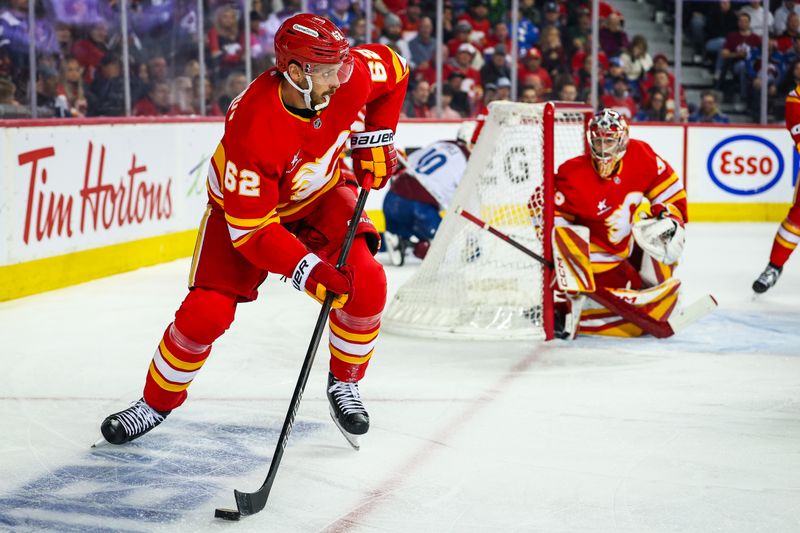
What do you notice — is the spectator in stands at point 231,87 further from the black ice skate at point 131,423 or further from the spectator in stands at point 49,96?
the black ice skate at point 131,423

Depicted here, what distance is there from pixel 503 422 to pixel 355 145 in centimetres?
84

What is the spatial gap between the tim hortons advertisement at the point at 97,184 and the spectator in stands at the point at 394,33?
74.2 inches

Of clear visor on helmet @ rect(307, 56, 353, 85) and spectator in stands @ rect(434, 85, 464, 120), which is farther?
spectator in stands @ rect(434, 85, 464, 120)

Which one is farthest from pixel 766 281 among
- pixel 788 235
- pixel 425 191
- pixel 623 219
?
pixel 425 191

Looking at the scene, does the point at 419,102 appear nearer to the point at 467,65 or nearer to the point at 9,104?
the point at 467,65

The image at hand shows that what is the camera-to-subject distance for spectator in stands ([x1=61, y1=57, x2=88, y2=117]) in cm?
Result: 646

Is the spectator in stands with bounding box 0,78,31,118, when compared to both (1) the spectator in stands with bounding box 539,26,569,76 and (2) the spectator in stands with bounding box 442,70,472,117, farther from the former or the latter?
(1) the spectator in stands with bounding box 539,26,569,76

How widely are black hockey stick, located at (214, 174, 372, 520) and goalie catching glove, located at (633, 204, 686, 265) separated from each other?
1.81m

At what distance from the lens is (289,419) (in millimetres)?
2672

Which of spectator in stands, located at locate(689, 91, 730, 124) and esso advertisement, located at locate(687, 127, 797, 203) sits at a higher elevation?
spectator in stands, located at locate(689, 91, 730, 124)

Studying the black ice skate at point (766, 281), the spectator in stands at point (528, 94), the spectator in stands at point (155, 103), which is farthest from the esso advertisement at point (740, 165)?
the spectator in stands at point (155, 103)

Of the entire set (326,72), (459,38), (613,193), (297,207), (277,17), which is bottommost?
(613,193)

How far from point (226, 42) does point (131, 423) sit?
5265mm

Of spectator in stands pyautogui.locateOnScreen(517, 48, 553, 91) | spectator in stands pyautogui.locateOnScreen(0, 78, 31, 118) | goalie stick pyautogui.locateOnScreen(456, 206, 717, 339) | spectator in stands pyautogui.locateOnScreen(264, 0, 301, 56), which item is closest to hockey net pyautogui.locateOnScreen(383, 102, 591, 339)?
goalie stick pyautogui.locateOnScreen(456, 206, 717, 339)
